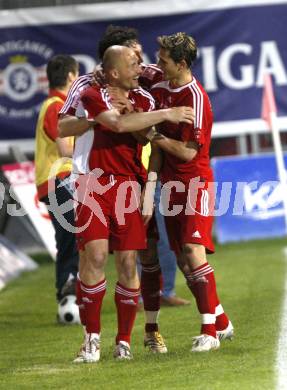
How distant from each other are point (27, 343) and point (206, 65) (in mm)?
7977

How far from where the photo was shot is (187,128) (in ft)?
25.9

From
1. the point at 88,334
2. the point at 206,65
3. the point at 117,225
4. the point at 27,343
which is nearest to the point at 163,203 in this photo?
the point at 117,225

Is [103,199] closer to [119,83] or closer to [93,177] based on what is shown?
[93,177]

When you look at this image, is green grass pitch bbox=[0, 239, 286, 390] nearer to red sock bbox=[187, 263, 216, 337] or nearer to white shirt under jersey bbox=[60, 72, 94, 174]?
red sock bbox=[187, 263, 216, 337]

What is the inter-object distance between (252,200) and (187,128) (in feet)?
28.0

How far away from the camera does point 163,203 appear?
27.1 feet

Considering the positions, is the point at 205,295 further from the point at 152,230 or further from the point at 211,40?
the point at 211,40

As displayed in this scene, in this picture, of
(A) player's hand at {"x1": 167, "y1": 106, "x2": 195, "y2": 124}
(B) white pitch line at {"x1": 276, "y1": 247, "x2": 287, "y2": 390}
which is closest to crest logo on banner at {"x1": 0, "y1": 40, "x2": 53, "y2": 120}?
(B) white pitch line at {"x1": 276, "y1": 247, "x2": 287, "y2": 390}

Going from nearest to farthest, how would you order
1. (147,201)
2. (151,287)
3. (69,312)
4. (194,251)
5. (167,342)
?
(147,201) → (194,251) → (151,287) → (167,342) → (69,312)

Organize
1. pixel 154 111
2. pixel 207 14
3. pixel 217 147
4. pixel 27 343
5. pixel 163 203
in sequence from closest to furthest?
pixel 154 111
pixel 163 203
pixel 27 343
pixel 207 14
pixel 217 147

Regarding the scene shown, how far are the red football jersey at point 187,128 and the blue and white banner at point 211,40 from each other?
331 inches

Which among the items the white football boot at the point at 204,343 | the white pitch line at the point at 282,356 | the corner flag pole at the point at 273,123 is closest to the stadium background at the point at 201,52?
the corner flag pole at the point at 273,123

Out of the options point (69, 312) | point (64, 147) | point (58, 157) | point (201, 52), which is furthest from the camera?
point (201, 52)

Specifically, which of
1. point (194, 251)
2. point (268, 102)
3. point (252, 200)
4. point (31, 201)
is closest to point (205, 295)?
point (194, 251)
